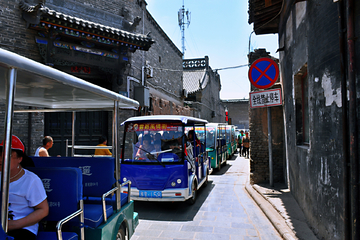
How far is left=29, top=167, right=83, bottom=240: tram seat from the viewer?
9.12ft

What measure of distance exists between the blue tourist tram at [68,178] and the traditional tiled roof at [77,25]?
5842 millimetres

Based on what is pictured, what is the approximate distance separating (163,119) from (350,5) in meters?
4.33

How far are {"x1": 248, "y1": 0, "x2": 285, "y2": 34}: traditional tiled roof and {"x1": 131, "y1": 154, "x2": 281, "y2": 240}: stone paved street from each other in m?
5.23

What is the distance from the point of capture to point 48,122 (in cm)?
1031

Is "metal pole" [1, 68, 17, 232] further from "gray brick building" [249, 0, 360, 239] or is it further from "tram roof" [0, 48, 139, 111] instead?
"gray brick building" [249, 0, 360, 239]

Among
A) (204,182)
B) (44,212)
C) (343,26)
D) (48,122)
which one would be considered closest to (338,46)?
(343,26)

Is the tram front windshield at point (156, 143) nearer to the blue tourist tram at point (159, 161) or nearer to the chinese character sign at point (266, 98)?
the blue tourist tram at point (159, 161)

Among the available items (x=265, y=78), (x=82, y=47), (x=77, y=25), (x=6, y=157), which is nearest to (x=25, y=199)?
(x=6, y=157)

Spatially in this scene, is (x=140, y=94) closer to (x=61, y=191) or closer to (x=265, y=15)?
(x=265, y=15)

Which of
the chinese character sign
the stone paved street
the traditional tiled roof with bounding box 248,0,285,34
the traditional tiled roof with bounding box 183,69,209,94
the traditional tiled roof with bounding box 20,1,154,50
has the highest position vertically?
the traditional tiled roof with bounding box 183,69,209,94

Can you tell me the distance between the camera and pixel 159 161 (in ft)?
20.7

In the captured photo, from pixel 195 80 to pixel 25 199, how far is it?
28850mm

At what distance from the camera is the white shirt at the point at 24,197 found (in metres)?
2.49

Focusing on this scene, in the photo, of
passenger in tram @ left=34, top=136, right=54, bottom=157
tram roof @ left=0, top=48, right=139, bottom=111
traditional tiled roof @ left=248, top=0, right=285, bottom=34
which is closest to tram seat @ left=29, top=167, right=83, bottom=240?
tram roof @ left=0, top=48, right=139, bottom=111
